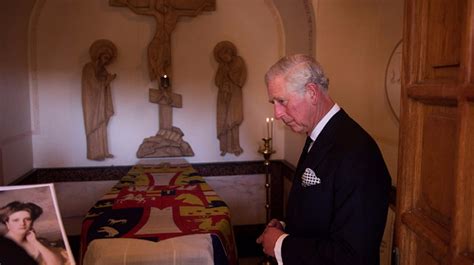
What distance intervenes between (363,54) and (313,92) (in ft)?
6.29

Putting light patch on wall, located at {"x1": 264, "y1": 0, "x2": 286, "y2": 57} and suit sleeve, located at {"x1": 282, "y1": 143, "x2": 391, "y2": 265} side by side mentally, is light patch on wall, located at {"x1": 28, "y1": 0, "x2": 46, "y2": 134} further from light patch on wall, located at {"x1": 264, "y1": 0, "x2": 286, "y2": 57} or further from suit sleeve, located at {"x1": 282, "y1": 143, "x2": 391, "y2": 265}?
suit sleeve, located at {"x1": 282, "y1": 143, "x2": 391, "y2": 265}

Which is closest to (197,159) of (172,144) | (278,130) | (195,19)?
(172,144)

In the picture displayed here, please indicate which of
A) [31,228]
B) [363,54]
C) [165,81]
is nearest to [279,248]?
[31,228]

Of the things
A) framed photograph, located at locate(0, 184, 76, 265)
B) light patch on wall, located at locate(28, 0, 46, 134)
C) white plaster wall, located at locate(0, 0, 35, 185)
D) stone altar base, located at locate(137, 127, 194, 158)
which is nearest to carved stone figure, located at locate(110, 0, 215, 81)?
stone altar base, located at locate(137, 127, 194, 158)

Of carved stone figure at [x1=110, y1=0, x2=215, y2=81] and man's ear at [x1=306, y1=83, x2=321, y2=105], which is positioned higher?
carved stone figure at [x1=110, y1=0, x2=215, y2=81]

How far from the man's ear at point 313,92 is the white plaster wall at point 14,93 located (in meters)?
2.99

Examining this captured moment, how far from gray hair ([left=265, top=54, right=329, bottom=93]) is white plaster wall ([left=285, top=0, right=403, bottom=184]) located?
146 centimetres

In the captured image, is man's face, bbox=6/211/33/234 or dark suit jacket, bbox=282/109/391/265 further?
dark suit jacket, bbox=282/109/391/265

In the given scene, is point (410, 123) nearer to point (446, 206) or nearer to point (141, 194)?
point (446, 206)

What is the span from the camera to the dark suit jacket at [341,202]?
1.38 meters

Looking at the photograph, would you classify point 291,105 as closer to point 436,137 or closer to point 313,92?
point 313,92

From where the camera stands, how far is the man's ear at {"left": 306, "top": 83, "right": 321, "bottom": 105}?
1.53m

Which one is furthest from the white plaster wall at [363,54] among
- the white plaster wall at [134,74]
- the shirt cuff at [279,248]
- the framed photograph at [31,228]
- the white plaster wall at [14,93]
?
the white plaster wall at [14,93]

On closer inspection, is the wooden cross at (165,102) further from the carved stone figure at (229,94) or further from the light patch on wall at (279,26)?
the light patch on wall at (279,26)
